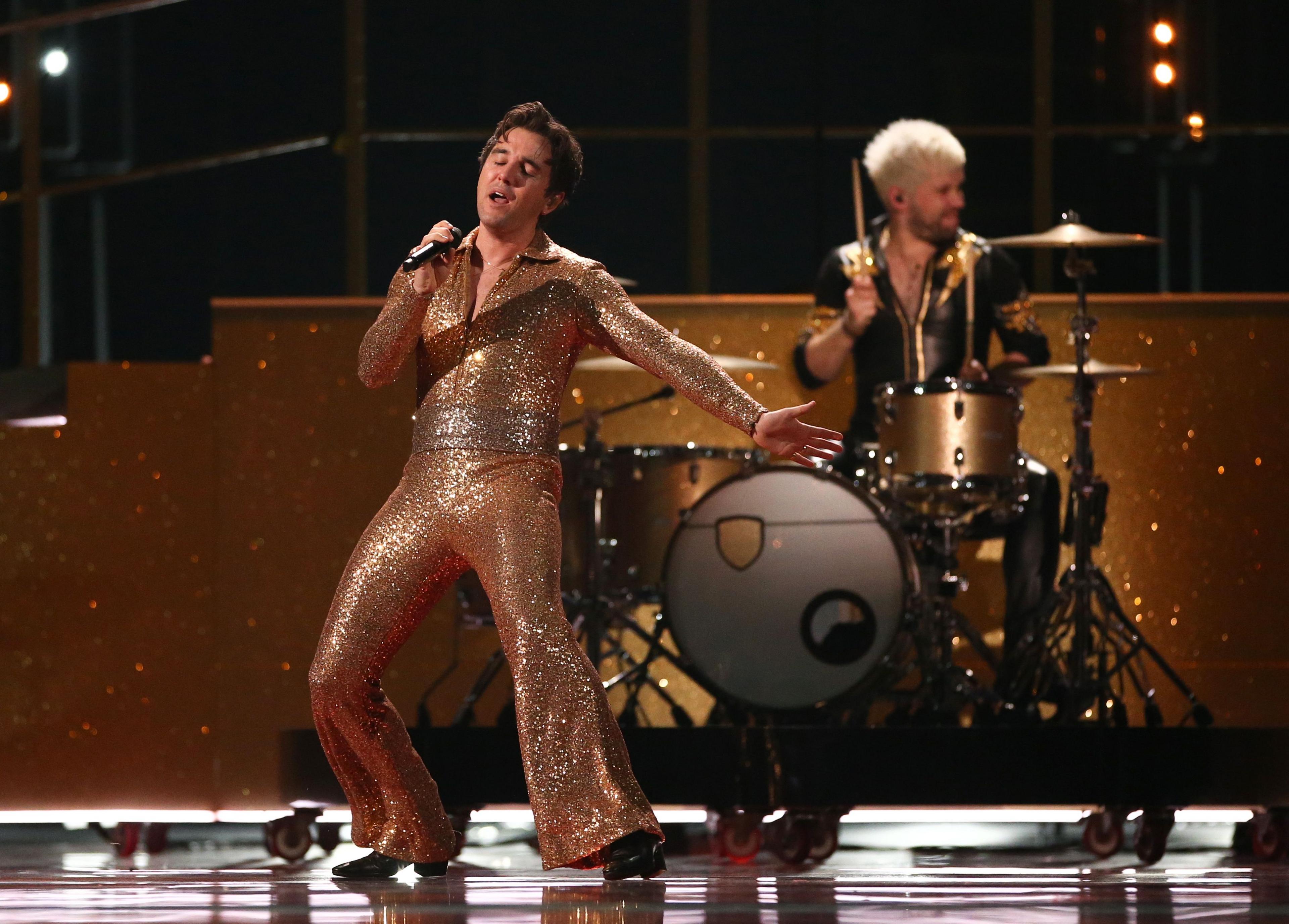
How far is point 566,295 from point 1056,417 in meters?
3.42

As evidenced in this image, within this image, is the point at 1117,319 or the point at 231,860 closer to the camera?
the point at 231,860

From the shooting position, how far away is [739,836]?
5352 millimetres

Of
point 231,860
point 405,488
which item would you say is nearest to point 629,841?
point 405,488

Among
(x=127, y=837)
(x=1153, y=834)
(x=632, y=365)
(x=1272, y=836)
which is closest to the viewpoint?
(x=1153, y=834)

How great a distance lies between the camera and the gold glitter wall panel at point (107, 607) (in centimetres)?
633

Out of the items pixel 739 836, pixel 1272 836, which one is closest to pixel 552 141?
pixel 739 836

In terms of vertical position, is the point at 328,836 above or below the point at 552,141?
below

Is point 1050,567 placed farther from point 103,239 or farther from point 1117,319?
point 103,239

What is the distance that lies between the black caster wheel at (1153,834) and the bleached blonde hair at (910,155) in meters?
2.07

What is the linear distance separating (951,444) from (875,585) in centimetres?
45

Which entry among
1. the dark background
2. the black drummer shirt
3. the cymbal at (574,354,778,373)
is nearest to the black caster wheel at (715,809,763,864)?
the black drummer shirt

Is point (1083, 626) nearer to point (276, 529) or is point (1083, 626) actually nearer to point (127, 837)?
point (276, 529)

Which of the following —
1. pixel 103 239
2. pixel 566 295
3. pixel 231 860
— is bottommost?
pixel 231 860

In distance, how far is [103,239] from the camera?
304 inches
